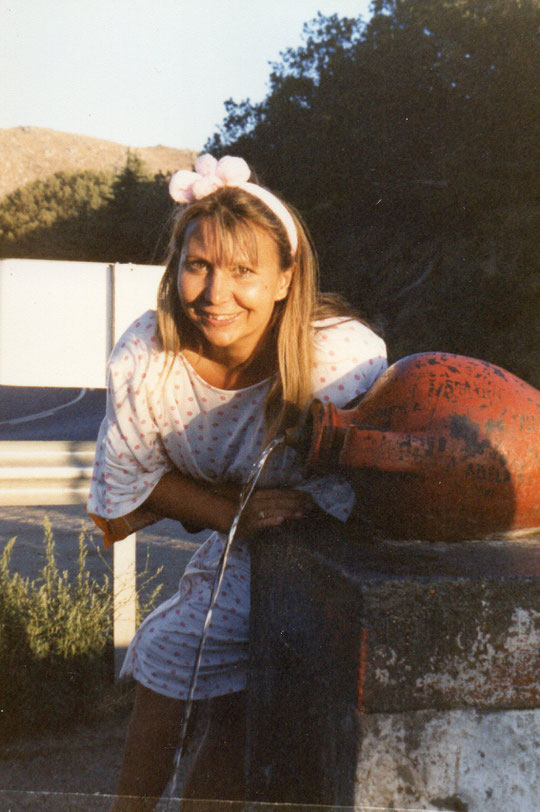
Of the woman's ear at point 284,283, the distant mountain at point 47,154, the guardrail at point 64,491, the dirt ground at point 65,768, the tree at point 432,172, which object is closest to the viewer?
the woman's ear at point 284,283

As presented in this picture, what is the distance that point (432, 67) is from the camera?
14.8 metres

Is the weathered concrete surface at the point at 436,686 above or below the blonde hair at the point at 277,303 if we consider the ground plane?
below

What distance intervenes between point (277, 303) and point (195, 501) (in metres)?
0.56

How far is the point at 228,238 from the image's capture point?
6.55 feet

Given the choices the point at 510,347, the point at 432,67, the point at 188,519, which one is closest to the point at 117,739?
Result: the point at 188,519

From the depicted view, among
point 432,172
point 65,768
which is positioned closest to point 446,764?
point 65,768

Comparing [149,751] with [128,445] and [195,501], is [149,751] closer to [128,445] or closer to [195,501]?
[195,501]

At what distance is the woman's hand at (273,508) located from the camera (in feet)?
6.40

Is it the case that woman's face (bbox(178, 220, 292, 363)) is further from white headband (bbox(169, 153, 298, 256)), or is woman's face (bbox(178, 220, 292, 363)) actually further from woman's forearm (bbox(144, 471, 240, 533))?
woman's forearm (bbox(144, 471, 240, 533))

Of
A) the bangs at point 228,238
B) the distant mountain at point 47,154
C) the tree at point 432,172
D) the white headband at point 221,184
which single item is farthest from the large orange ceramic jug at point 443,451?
the distant mountain at point 47,154

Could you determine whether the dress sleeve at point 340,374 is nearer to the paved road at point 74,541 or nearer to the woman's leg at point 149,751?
the woman's leg at point 149,751

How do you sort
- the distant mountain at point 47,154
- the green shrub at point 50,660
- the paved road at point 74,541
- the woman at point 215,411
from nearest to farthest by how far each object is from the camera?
the woman at point 215,411
the green shrub at point 50,660
the paved road at point 74,541
the distant mountain at point 47,154

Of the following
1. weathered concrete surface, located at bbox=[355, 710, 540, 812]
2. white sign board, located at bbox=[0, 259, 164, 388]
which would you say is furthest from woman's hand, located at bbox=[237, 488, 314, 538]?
white sign board, located at bbox=[0, 259, 164, 388]

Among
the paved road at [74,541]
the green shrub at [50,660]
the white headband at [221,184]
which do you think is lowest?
the paved road at [74,541]
